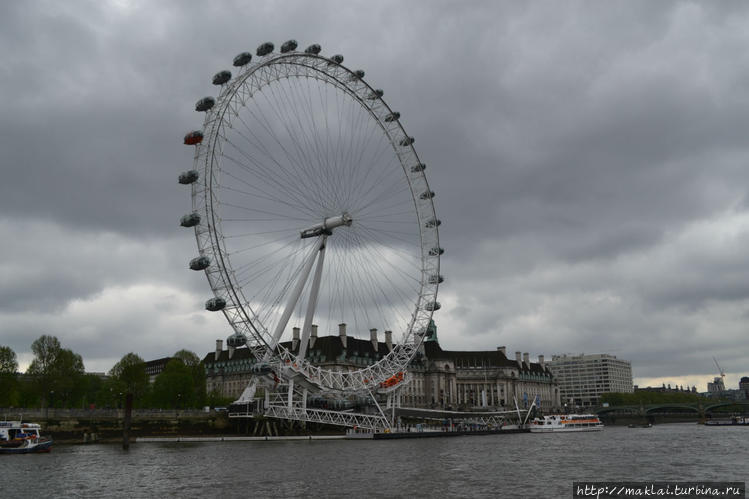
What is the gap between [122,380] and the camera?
4338 inches

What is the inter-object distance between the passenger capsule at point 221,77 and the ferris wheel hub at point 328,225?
66.2 ft

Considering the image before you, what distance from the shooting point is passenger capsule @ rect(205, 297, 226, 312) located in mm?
66887

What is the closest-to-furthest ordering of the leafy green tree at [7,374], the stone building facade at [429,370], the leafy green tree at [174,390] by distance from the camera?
1. the leafy green tree at [7,374]
2. the leafy green tree at [174,390]
3. the stone building facade at [429,370]

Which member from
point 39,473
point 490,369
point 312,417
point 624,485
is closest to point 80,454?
point 39,473

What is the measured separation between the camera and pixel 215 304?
66875 mm

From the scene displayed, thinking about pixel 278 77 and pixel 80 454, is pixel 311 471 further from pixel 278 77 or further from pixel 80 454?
pixel 278 77

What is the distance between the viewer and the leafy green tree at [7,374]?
8962 cm

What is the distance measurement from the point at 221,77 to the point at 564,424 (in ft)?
278

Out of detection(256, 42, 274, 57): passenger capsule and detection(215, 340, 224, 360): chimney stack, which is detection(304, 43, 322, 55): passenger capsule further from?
detection(215, 340, 224, 360): chimney stack

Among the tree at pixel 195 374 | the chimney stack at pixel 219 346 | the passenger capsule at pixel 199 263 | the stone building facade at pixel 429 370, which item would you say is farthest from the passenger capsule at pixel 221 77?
the chimney stack at pixel 219 346

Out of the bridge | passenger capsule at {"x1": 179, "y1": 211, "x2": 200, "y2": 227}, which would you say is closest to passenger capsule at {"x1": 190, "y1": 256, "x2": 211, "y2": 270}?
passenger capsule at {"x1": 179, "y1": 211, "x2": 200, "y2": 227}

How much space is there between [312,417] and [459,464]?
133ft

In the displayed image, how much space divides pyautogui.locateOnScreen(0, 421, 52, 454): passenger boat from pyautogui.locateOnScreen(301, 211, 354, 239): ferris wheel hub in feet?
115

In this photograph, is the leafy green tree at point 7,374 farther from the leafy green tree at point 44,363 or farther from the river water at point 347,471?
the river water at point 347,471
